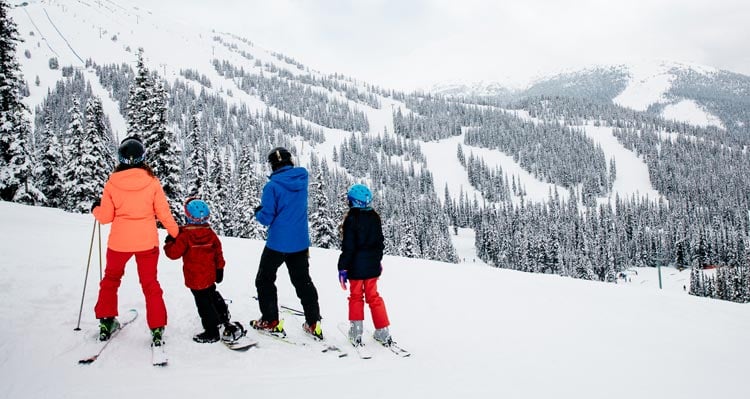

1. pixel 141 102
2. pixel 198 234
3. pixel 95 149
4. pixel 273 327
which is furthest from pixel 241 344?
pixel 95 149

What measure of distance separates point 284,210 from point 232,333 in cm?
168

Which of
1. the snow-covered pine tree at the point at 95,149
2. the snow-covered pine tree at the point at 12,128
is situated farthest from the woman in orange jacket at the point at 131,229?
the snow-covered pine tree at the point at 95,149

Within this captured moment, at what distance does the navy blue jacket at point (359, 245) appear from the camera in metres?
5.41

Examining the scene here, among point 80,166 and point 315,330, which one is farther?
point 80,166

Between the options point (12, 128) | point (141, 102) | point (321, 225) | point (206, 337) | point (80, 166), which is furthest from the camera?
point (321, 225)

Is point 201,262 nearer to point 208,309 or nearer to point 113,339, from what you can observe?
point 208,309

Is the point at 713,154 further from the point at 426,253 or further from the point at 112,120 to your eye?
the point at 112,120

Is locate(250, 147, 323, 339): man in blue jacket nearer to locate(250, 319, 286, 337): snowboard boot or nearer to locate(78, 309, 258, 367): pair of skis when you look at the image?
locate(250, 319, 286, 337): snowboard boot

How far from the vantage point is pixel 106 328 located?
4699 mm

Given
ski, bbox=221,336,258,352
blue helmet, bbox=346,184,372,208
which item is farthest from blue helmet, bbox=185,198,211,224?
blue helmet, bbox=346,184,372,208

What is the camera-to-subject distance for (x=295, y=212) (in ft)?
17.4

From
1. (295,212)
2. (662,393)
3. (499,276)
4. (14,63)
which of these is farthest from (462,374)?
(14,63)

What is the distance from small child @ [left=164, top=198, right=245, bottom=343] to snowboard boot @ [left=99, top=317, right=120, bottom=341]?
958 mm

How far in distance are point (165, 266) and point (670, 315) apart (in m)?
10.6
